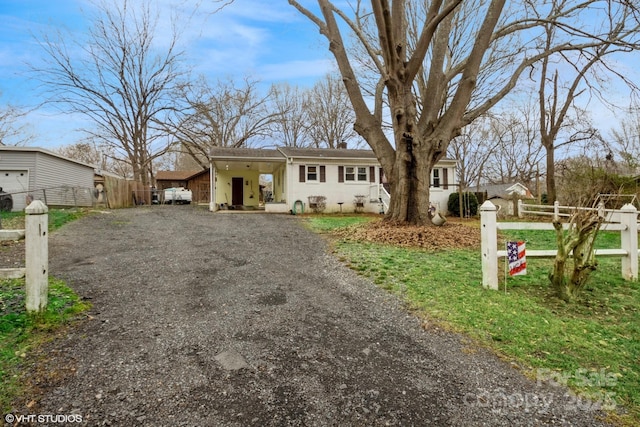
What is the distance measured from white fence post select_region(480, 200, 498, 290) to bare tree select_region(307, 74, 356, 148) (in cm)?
2766

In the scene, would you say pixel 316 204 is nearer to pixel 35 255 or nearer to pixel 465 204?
pixel 465 204

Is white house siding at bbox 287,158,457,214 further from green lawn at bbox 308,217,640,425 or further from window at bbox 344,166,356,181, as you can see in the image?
green lawn at bbox 308,217,640,425

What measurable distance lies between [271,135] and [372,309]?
101 ft

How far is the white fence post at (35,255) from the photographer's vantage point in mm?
2895

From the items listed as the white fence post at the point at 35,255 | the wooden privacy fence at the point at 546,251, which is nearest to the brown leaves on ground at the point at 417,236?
the wooden privacy fence at the point at 546,251

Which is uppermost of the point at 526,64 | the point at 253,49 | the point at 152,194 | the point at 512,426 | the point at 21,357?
the point at 253,49

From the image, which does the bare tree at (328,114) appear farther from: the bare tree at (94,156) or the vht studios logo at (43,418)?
the vht studios logo at (43,418)

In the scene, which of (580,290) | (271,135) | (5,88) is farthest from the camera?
(271,135)

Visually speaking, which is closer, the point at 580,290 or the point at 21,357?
the point at 21,357

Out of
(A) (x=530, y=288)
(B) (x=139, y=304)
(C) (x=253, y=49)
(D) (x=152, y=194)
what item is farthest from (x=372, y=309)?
(D) (x=152, y=194)

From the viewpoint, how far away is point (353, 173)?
1748cm

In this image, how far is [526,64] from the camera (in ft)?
29.6

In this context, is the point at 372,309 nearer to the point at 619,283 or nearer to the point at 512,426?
the point at 512,426

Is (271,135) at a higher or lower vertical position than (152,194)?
higher
